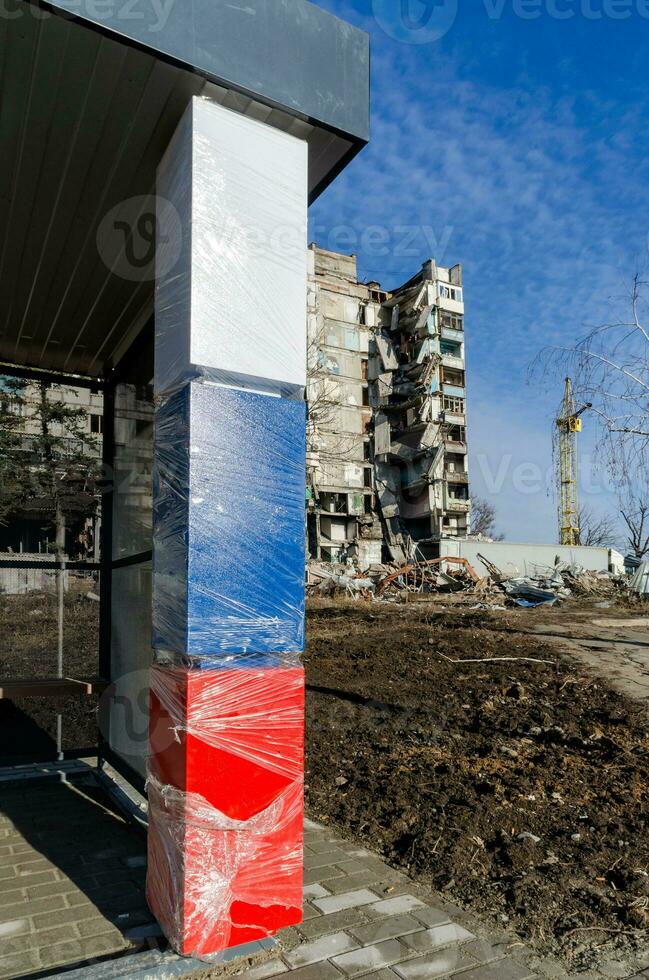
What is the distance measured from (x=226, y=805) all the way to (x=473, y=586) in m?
27.3

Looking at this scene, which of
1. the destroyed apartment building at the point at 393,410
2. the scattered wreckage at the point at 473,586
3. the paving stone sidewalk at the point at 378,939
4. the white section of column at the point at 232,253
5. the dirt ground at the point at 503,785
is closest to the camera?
the paving stone sidewalk at the point at 378,939

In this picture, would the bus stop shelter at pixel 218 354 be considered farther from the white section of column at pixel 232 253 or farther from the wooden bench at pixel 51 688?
the wooden bench at pixel 51 688

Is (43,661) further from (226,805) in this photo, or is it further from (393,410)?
(393,410)

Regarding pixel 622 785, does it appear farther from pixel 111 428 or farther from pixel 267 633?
pixel 111 428

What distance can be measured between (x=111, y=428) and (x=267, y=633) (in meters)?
3.58

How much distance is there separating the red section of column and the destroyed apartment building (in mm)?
45976

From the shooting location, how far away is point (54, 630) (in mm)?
7719

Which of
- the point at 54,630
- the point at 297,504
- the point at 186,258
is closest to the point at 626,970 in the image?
the point at 297,504

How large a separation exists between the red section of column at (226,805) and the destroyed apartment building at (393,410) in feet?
151

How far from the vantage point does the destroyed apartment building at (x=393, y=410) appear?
5062 centimetres

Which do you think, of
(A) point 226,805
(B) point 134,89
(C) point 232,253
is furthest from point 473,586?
(B) point 134,89

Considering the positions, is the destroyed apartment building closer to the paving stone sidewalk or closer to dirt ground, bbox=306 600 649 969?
dirt ground, bbox=306 600 649 969

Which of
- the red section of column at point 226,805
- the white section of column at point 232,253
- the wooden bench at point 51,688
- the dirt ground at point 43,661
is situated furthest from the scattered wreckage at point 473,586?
the white section of column at point 232,253

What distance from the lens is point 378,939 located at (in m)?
2.86
